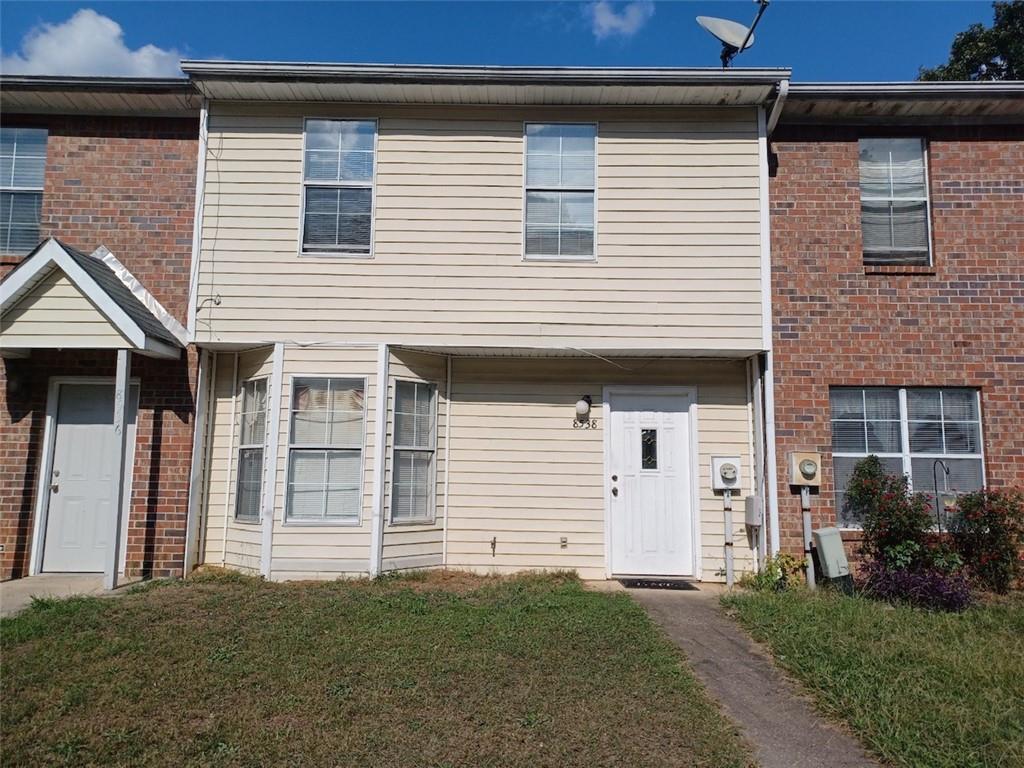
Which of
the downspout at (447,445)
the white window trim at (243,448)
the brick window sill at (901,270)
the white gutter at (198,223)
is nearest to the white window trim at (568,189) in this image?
the downspout at (447,445)

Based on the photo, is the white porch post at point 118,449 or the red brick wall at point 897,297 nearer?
the white porch post at point 118,449

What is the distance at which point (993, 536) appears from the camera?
23.1 ft

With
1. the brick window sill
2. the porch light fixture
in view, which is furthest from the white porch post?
the brick window sill

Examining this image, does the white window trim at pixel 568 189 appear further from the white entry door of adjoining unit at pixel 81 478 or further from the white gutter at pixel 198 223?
the white entry door of adjoining unit at pixel 81 478

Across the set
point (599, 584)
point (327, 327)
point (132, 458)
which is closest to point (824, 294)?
point (599, 584)

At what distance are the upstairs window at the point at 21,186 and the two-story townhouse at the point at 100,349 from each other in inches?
0.6

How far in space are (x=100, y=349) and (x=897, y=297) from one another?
355 inches

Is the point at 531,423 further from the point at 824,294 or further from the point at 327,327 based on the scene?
the point at 824,294

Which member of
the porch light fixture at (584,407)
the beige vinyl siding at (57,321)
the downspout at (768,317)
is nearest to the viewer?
the beige vinyl siding at (57,321)

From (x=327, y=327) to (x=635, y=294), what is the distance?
11.6 ft

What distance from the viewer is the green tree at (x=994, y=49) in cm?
1750

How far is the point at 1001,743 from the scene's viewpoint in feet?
11.9

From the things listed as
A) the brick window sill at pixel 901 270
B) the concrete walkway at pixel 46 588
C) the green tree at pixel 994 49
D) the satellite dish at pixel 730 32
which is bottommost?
the concrete walkway at pixel 46 588

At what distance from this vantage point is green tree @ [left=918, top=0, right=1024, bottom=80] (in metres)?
17.5
